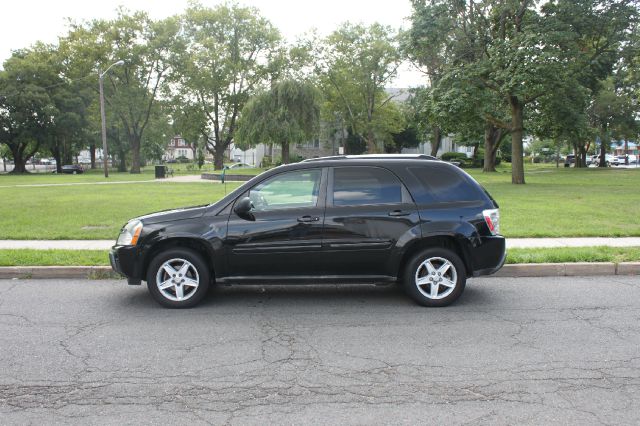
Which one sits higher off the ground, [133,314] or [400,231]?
[400,231]

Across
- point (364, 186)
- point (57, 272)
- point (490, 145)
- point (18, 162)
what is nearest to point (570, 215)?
point (364, 186)

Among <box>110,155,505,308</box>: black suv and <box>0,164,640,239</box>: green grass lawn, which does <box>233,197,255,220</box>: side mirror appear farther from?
<box>0,164,640,239</box>: green grass lawn

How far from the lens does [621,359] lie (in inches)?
175

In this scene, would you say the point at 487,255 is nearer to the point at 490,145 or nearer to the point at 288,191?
the point at 288,191

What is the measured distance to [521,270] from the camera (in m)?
7.77

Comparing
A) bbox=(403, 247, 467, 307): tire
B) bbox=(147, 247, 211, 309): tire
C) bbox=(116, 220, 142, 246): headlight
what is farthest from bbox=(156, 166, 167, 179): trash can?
bbox=(403, 247, 467, 307): tire

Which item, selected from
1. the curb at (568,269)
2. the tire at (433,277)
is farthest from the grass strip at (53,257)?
the curb at (568,269)

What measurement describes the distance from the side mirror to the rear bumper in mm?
2638

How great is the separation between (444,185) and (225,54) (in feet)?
176

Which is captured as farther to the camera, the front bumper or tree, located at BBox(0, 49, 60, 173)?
tree, located at BBox(0, 49, 60, 173)

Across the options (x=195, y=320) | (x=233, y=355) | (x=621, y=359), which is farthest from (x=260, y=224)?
(x=621, y=359)

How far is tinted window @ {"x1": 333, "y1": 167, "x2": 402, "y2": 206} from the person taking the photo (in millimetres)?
6102

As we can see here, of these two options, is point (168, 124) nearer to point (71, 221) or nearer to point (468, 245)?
point (71, 221)

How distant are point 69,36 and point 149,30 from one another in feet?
27.1
